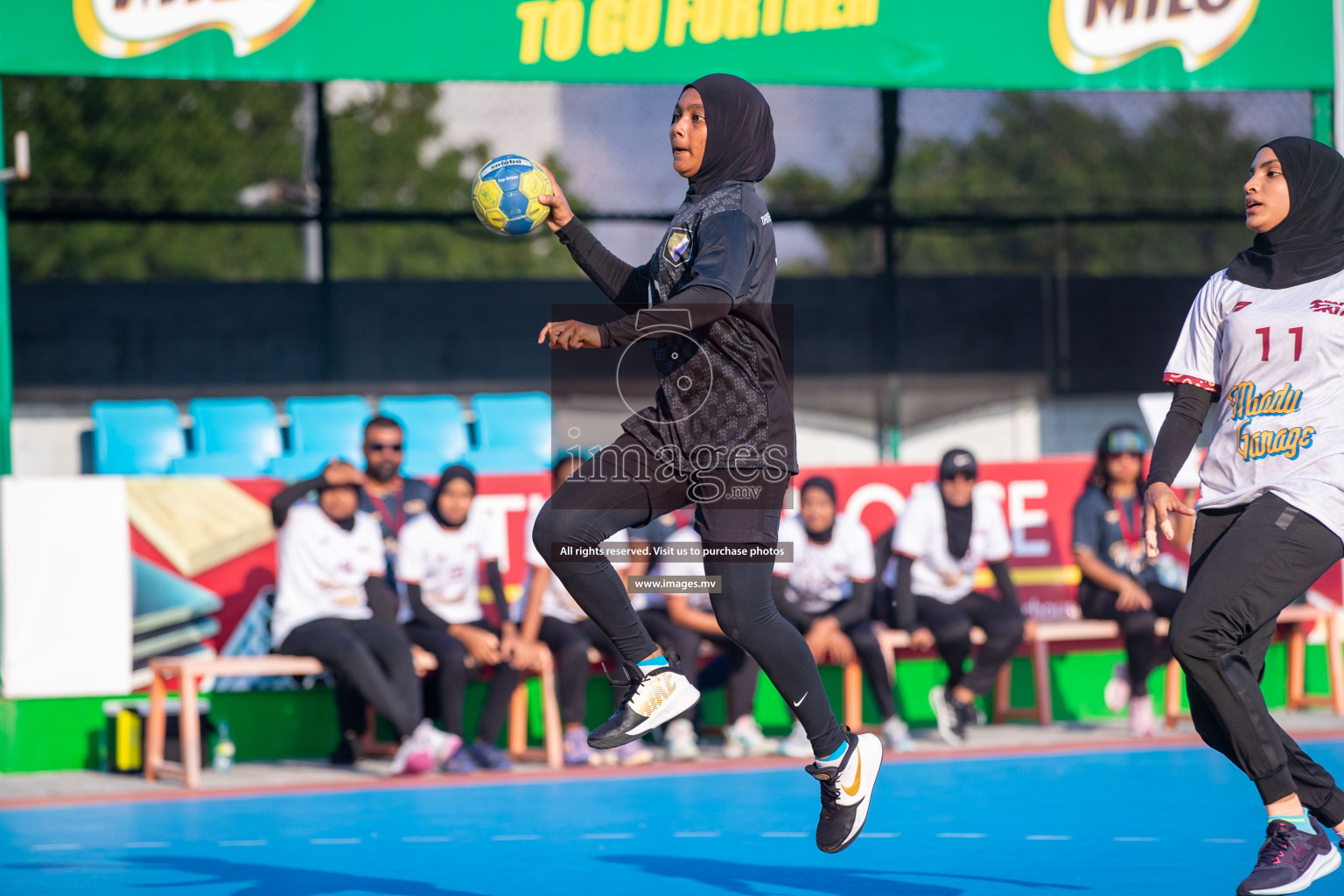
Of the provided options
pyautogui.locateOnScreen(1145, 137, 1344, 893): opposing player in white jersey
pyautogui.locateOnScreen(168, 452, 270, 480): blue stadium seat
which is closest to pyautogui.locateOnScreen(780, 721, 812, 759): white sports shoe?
pyautogui.locateOnScreen(1145, 137, 1344, 893): opposing player in white jersey

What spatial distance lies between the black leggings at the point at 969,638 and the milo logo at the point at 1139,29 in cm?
329

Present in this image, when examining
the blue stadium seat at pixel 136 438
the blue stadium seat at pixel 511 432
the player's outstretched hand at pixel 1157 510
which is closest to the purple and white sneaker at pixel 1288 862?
the player's outstretched hand at pixel 1157 510

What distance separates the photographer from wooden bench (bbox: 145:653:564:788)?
7.34 meters

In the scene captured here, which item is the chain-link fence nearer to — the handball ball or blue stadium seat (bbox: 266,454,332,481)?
blue stadium seat (bbox: 266,454,332,481)

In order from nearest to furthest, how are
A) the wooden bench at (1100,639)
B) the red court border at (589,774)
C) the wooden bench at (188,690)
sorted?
1. the red court border at (589,774)
2. the wooden bench at (188,690)
3. the wooden bench at (1100,639)

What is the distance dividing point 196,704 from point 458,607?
1434 mm

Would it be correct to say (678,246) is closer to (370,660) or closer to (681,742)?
(370,660)

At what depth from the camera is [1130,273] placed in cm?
1462

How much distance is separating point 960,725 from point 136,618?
4.46 metres

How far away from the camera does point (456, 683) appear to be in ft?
25.1

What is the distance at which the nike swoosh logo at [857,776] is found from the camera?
427cm

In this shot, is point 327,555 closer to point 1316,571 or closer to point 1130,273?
point 1316,571

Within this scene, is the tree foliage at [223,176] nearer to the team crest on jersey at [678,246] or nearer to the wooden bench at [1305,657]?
the wooden bench at [1305,657]

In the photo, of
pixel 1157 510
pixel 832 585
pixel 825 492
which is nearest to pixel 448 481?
pixel 825 492
